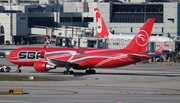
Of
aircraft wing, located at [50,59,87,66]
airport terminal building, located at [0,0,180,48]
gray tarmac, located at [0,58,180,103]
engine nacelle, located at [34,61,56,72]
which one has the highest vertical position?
airport terminal building, located at [0,0,180,48]

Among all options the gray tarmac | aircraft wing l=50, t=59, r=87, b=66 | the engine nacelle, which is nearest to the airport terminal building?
aircraft wing l=50, t=59, r=87, b=66

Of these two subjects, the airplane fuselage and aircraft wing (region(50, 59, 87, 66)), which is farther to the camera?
aircraft wing (region(50, 59, 87, 66))

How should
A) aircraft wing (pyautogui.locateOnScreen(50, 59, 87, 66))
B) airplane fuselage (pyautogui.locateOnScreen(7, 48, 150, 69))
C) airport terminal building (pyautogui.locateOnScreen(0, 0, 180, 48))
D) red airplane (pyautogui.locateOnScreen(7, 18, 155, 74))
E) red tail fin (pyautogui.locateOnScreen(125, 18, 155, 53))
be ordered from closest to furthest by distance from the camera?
red tail fin (pyautogui.locateOnScreen(125, 18, 155, 53)), red airplane (pyautogui.locateOnScreen(7, 18, 155, 74)), airplane fuselage (pyautogui.locateOnScreen(7, 48, 150, 69)), aircraft wing (pyautogui.locateOnScreen(50, 59, 87, 66)), airport terminal building (pyautogui.locateOnScreen(0, 0, 180, 48))

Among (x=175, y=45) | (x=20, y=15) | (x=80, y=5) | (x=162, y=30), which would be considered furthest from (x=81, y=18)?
(x=175, y=45)

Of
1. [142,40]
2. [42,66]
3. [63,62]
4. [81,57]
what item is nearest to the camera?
[142,40]

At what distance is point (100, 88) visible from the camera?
5116 centimetres

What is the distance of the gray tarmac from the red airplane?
1.30 metres

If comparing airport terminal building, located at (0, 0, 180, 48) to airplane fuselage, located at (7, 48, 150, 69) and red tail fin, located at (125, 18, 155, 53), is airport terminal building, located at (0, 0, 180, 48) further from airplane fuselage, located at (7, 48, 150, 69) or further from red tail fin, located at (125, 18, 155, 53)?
red tail fin, located at (125, 18, 155, 53)

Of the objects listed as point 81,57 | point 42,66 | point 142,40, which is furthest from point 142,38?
point 42,66

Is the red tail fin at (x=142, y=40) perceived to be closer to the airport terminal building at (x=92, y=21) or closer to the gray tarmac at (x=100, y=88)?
the gray tarmac at (x=100, y=88)

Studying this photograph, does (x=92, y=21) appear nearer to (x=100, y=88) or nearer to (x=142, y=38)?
(x=142, y=38)

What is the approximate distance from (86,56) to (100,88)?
15751mm

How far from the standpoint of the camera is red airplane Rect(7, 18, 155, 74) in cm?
6456

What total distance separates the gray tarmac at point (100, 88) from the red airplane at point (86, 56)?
1301 mm
